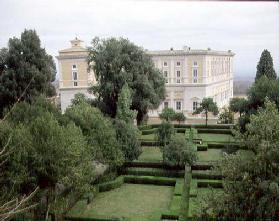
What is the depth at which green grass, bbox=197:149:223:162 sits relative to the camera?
20.4 metres

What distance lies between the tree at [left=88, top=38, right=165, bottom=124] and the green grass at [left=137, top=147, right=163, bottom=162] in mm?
4831

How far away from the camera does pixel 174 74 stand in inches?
1587

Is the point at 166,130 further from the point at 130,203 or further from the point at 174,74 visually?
the point at 174,74

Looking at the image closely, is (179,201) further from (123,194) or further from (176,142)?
(176,142)

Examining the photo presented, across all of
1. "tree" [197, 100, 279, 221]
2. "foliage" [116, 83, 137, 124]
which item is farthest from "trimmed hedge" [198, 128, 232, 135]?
"tree" [197, 100, 279, 221]

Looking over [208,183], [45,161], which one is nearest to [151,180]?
[208,183]

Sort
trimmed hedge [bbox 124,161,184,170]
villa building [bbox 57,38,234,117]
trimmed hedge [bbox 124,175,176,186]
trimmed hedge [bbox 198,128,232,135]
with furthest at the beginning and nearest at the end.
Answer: villa building [bbox 57,38,234,117]
trimmed hedge [bbox 198,128,232,135]
trimmed hedge [bbox 124,161,184,170]
trimmed hedge [bbox 124,175,176,186]

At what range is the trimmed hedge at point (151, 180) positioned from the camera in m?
16.9

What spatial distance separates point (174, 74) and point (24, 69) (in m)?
19.9

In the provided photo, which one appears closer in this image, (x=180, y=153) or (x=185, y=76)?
(x=180, y=153)

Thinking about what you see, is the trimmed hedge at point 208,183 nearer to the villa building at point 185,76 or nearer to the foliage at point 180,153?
the foliage at point 180,153

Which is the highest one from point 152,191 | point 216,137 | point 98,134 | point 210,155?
point 98,134

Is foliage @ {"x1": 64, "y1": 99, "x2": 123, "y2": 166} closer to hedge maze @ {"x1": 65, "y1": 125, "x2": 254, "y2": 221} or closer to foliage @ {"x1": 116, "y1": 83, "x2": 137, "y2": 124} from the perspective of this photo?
hedge maze @ {"x1": 65, "y1": 125, "x2": 254, "y2": 221}

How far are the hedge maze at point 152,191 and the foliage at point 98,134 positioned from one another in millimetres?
1249
